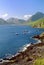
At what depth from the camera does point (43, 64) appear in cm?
2844

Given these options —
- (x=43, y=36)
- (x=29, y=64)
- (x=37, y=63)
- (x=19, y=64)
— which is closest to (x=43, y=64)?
(x=37, y=63)

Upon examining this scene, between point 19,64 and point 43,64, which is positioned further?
point 19,64

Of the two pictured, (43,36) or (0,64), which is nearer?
(0,64)

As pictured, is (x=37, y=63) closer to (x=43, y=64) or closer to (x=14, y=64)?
(x=43, y=64)

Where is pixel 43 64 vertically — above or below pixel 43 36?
below

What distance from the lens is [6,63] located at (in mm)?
41500

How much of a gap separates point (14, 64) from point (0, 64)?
3.27m

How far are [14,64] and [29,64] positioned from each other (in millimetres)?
4103

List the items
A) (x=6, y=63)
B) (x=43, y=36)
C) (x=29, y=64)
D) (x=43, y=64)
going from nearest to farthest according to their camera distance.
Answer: (x=43, y=64)
(x=29, y=64)
(x=6, y=63)
(x=43, y=36)

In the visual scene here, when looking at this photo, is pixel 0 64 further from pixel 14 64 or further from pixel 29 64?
pixel 29 64

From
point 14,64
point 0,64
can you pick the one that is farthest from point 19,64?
point 0,64

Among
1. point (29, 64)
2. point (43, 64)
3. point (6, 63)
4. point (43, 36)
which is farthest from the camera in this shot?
point (43, 36)

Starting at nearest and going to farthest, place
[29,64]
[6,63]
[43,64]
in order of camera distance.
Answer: [43,64] < [29,64] < [6,63]

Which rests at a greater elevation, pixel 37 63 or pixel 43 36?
pixel 43 36
